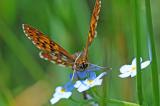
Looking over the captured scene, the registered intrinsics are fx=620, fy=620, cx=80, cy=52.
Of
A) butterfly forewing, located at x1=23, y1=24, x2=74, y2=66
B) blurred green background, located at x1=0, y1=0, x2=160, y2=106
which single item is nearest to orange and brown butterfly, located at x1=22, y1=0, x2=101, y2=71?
butterfly forewing, located at x1=23, y1=24, x2=74, y2=66

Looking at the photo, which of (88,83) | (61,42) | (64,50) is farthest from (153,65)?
(61,42)

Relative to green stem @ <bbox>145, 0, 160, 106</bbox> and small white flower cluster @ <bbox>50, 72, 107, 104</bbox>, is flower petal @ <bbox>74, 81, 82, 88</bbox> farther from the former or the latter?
green stem @ <bbox>145, 0, 160, 106</bbox>

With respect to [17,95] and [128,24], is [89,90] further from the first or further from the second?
[128,24]

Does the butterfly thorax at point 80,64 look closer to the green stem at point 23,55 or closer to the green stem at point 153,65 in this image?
the green stem at point 153,65

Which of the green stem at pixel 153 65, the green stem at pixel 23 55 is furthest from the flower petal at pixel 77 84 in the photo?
the green stem at pixel 23 55

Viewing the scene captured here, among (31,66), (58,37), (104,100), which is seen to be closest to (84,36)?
(58,37)
